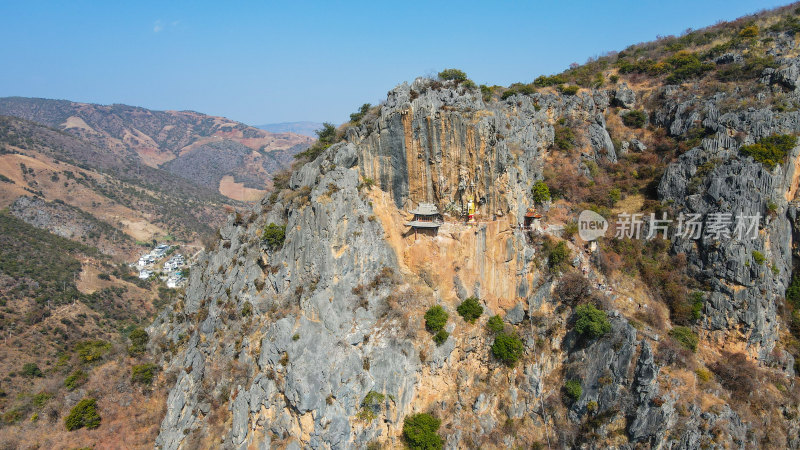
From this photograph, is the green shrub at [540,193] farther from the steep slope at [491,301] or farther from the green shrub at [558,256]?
the green shrub at [558,256]

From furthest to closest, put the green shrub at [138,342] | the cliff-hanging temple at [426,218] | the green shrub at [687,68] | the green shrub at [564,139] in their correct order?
the green shrub at [687,68]
the green shrub at [564,139]
the green shrub at [138,342]
the cliff-hanging temple at [426,218]

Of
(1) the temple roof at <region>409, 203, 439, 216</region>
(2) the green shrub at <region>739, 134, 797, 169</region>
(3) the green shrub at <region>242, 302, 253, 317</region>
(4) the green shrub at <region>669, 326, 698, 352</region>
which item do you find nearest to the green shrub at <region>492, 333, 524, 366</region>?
(1) the temple roof at <region>409, 203, 439, 216</region>

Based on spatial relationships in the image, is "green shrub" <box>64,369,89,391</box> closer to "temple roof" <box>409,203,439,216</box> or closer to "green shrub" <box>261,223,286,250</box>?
"green shrub" <box>261,223,286,250</box>

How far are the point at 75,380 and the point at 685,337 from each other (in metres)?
54.7

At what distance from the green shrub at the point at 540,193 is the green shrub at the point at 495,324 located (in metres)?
12.6

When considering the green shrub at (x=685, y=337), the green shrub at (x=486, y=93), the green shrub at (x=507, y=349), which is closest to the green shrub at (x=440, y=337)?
the green shrub at (x=507, y=349)

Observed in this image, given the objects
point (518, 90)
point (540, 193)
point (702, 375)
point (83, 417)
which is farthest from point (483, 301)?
point (83, 417)

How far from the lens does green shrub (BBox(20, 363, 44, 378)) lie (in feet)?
145

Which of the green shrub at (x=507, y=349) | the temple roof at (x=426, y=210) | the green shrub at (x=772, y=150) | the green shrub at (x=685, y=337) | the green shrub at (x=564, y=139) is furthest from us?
the green shrub at (x=564, y=139)

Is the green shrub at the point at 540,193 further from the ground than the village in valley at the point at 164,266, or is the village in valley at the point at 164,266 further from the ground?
the green shrub at the point at 540,193

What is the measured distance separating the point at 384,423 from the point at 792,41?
196 ft

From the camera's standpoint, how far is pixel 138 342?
38.5 metres

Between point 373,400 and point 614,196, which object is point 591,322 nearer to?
point 614,196

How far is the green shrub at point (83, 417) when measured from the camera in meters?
32.8
